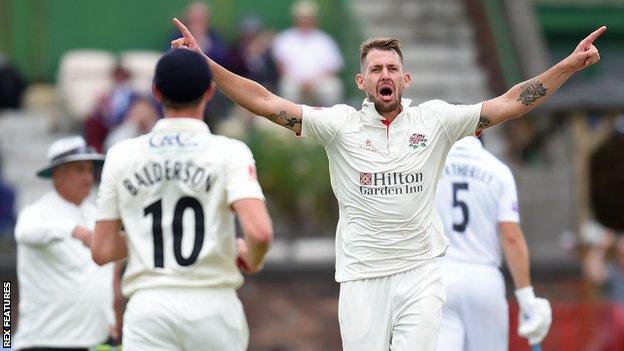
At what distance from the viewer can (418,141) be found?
9719 mm

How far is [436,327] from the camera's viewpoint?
966cm

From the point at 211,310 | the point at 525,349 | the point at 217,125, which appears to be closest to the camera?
the point at 211,310

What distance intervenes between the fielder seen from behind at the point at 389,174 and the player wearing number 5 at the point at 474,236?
141cm

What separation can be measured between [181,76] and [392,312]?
2077mm

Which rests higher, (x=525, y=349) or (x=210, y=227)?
(x=210, y=227)

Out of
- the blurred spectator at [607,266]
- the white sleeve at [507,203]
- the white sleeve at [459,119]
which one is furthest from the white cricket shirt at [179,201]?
the blurred spectator at [607,266]

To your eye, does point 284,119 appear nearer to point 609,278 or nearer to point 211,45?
point 609,278

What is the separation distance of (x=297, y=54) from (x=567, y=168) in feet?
12.0

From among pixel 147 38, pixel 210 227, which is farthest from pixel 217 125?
pixel 210 227

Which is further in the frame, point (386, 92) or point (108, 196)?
point (386, 92)

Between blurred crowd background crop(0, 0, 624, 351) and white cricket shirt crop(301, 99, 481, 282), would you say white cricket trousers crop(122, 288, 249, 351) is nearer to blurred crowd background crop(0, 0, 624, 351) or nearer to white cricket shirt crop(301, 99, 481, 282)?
white cricket shirt crop(301, 99, 481, 282)

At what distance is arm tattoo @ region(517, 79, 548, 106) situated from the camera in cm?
973

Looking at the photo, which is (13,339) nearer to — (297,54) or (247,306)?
(247,306)

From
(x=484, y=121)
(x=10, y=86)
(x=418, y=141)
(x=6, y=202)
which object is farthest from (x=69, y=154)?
(x=10, y=86)
